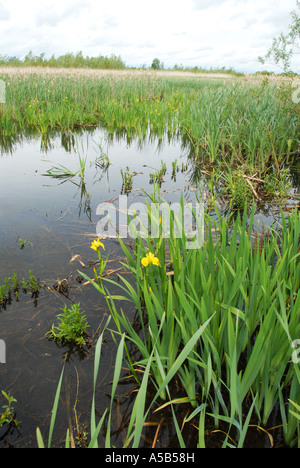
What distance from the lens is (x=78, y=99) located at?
9.24 metres

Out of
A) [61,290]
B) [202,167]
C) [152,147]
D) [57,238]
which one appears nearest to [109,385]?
[61,290]

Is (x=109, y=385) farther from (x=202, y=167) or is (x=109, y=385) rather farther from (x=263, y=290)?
(x=202, y=167)

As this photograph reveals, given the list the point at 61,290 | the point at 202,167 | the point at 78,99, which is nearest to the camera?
the point at 61,290

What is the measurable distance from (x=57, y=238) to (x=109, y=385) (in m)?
1.76

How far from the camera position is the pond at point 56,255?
4.95 ft

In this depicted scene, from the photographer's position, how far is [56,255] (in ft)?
8.96

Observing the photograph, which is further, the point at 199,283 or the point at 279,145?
the point at 279,145

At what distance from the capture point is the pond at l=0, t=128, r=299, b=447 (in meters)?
1.51

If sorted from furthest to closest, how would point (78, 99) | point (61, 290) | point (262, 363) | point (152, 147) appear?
point (78, 99) → point (152, 147) → point (61, 290) → point (262, 363)
